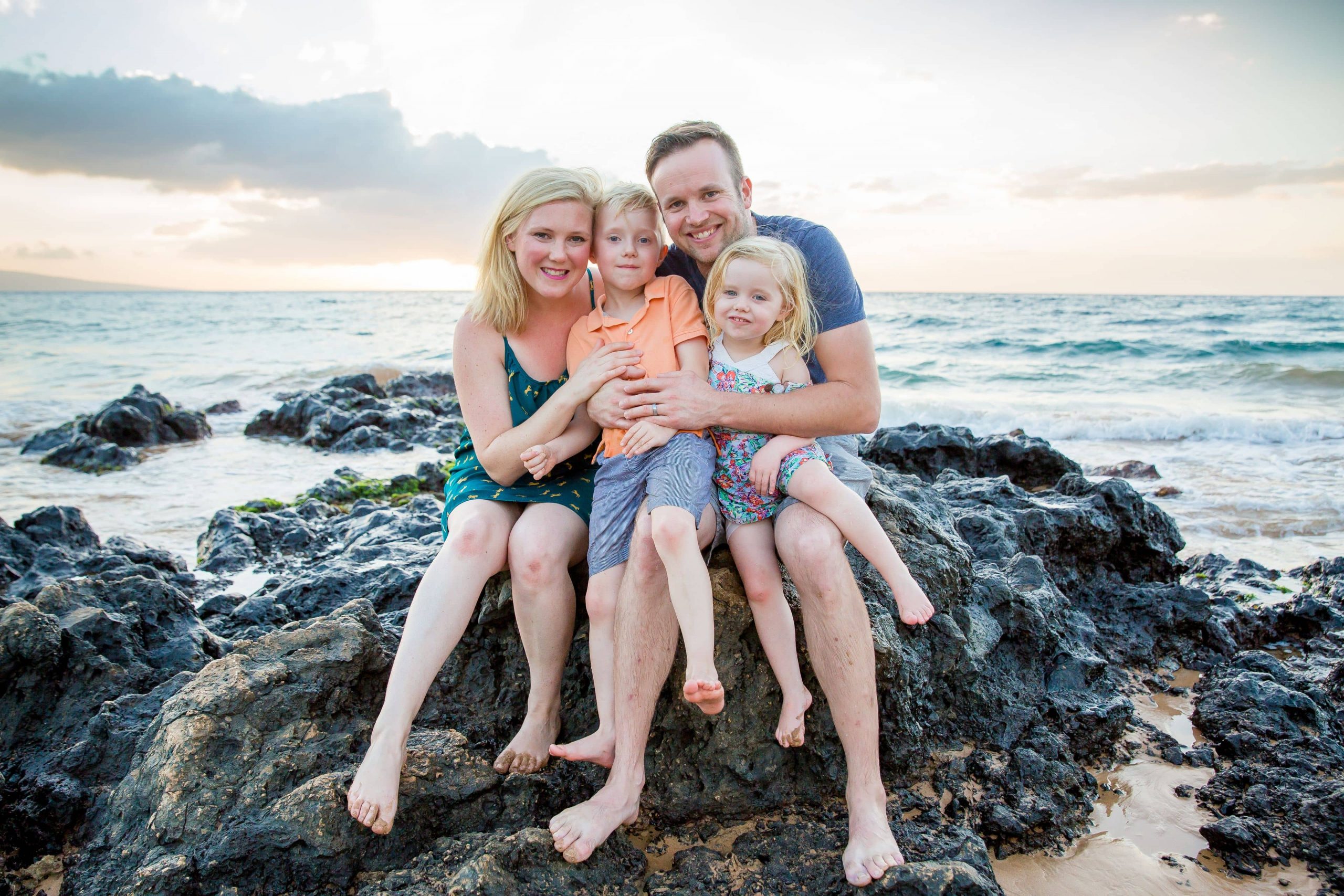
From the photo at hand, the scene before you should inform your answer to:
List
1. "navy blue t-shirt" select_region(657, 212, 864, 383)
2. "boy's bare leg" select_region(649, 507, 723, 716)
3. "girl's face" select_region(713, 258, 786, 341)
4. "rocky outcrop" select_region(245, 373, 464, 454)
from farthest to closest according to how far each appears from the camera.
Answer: "rocky outcrop" select_region(245, 373, 464, 454)
"navy blue t-shirt" select_region(657, 212, 864, 383)
"girl's face" select_region(713, 258, 786, 341)
"boy's bare leg" select_region(649, 507, 723, 716)

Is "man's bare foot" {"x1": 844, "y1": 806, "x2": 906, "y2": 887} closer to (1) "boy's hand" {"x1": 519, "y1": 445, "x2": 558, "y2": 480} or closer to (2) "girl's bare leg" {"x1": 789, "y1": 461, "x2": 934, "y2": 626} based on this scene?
(2) "girl's bare leg" {"x1": 789, "y1": 461, "x2": 934, "y2": 626}

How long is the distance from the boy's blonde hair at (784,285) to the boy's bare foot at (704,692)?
1.40 m

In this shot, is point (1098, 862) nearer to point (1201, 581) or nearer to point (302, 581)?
point (1201, 581)

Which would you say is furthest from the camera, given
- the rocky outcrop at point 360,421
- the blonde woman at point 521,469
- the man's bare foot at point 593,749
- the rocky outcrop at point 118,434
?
the rocky outcrop at point 360,421

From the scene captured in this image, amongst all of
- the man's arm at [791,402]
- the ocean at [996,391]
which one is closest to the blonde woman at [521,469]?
the man's arm at [791,402]

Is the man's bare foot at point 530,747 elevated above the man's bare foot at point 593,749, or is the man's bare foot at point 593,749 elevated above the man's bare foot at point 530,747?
the man's bare foot at point 593,749

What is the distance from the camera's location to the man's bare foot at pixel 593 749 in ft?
9.20

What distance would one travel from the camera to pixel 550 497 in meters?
3.30

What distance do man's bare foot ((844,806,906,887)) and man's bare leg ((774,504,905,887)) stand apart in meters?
0.04

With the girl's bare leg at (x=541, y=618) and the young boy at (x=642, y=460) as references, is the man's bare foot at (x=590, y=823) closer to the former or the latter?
the young boy at (x=642, y=460)

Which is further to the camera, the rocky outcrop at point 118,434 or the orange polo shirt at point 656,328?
the rocky outcrop at point 118,434

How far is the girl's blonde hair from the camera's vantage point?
131 inches

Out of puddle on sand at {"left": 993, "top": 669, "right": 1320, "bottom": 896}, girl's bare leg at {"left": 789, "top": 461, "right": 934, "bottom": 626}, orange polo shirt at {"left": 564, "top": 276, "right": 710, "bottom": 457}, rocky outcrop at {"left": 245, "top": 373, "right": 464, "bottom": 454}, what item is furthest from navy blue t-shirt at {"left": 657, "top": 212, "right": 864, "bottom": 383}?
rocky outcrop at {"left": 245, "top": 373, "right": 464, "bottom": 454}

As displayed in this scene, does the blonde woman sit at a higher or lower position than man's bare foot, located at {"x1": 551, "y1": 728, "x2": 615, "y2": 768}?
higher
